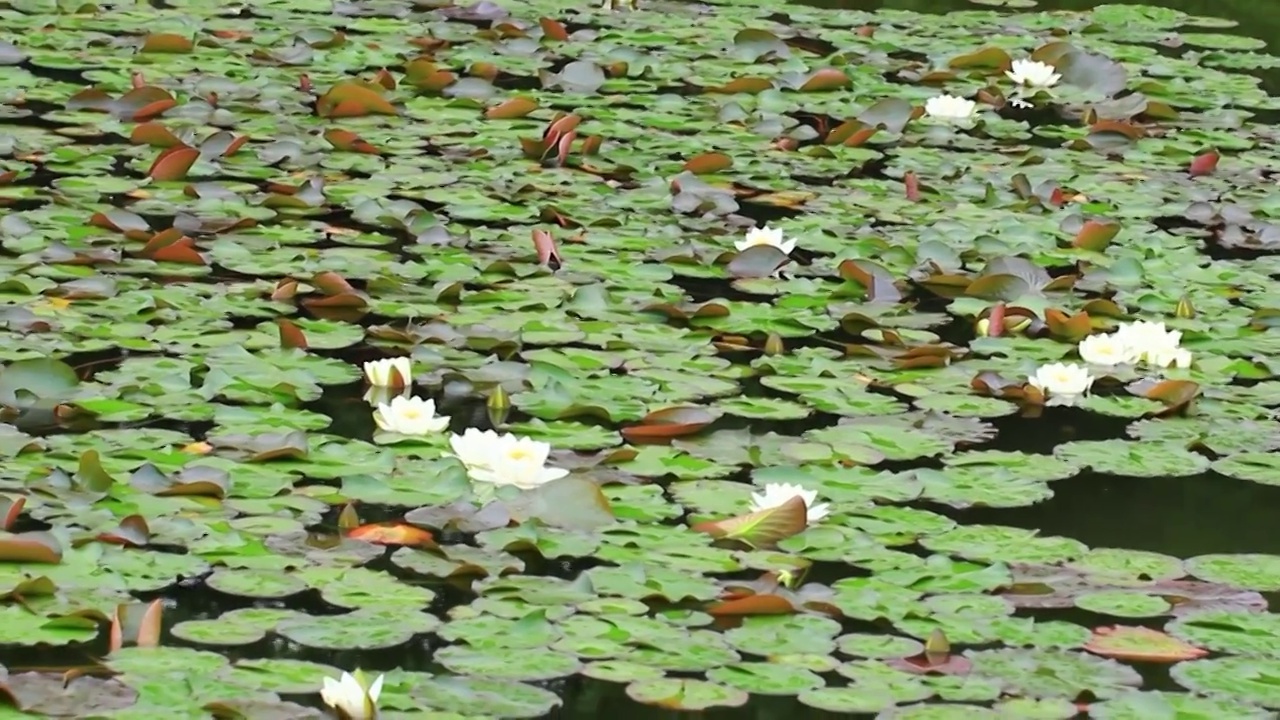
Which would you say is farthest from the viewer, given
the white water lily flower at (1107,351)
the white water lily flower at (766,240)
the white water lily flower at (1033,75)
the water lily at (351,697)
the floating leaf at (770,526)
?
the white water lily flower at (1033,75)

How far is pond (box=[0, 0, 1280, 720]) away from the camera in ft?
7.38

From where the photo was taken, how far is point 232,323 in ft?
11.0

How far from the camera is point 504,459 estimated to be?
8.79ft

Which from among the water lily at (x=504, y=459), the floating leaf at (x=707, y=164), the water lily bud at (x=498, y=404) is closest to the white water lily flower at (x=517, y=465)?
the water lily at (x=504, y=459)

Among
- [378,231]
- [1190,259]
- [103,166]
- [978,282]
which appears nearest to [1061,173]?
[1190,259]

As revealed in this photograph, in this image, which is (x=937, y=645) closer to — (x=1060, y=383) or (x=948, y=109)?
(x=1060, y=383)

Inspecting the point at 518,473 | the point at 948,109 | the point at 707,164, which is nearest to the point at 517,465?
the point at 518,473

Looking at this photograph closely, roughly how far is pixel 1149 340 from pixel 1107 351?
0.08m

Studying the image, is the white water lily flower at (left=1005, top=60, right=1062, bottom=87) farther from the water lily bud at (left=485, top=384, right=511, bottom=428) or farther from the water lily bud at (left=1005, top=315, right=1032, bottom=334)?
the water lily bud at (left=485, top=384, right=511, bottom=428)

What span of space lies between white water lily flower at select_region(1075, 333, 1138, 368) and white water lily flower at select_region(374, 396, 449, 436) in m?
1.19

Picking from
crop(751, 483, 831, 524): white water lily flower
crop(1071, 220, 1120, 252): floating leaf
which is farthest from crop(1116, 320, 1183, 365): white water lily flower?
crop(751, 483, 831, 524): white water lily flower

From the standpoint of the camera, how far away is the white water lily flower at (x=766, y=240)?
394 centimetres

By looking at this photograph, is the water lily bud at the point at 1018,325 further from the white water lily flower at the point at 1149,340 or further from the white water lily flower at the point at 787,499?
the white water lily flower at the point at 787,499

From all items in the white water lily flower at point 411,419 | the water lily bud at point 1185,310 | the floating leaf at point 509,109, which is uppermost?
the white water lily flower at point 411,419
